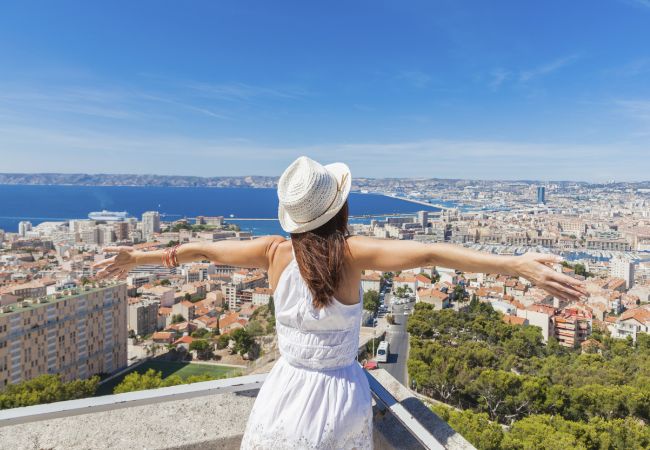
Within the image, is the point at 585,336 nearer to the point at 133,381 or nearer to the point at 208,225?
the point at 133,381

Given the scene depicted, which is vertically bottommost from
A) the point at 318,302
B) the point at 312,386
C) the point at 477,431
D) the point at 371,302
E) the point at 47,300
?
the point at 371,302

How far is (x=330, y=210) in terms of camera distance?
658 mm

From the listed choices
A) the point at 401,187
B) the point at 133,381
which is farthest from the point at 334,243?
the point at 401,187

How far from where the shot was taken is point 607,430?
5977 mm

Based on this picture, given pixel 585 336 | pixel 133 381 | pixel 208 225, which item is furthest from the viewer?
pixel 208 225

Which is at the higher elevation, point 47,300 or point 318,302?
point 318,302

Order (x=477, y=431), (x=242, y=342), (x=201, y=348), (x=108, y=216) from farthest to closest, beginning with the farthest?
(x=108, y=216), (x=201, y=348), (x=242, y=342), (x=477, y=431)

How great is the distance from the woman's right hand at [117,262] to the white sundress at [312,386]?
13.9 inches

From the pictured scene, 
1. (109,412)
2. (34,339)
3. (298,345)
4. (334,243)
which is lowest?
(34,339)

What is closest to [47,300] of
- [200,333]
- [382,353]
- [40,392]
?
[40,392]

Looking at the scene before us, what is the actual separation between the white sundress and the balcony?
0.21 meters

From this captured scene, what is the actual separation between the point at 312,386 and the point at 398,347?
11680 mm

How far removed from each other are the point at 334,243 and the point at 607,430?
679 cm

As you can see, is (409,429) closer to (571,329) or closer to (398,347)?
(398,347)
